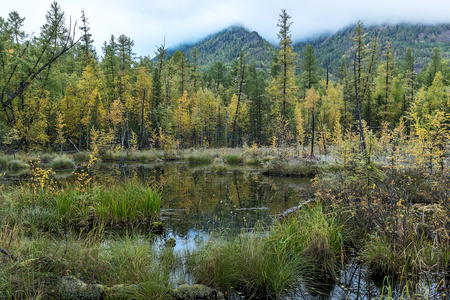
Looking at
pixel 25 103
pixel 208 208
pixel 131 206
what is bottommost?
pixel 208 208

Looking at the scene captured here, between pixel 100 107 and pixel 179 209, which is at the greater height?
pixel 100 107

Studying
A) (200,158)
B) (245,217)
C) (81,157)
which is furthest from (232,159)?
(245,217)

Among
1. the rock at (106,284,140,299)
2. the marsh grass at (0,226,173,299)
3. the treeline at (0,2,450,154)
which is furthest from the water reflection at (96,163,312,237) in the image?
the treeline at (0,2,450,154)

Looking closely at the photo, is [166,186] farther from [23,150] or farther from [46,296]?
[23,150]

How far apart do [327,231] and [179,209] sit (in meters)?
5.75

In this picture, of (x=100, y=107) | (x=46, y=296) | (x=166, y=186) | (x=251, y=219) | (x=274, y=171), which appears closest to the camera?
(x=46, y=296)

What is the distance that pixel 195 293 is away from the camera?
3721 millimetres

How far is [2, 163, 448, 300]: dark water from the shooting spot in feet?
13.5

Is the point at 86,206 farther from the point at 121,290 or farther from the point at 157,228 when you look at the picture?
the point at 121,290

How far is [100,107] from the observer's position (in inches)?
1458

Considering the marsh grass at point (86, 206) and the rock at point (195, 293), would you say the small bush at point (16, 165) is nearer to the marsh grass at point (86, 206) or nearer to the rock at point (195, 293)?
the marsh grass at point (86, 206)

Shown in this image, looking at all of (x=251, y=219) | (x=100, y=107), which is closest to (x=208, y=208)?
(x=251, y=219)

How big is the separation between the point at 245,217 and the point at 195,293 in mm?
4608

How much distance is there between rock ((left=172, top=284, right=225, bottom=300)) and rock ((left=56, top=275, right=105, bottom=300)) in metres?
0.94
